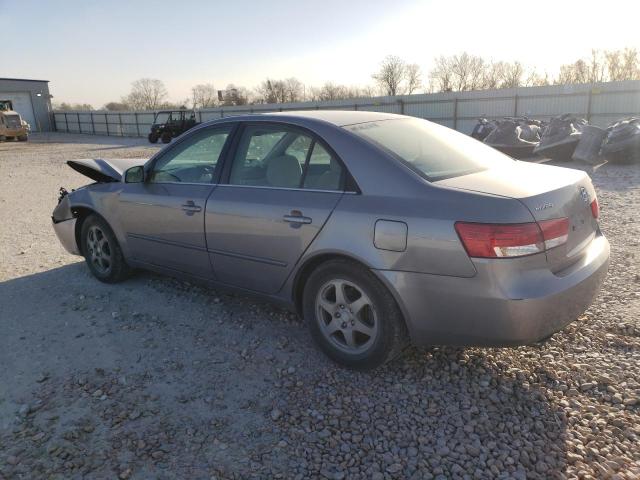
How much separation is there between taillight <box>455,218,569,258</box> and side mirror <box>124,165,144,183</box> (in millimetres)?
2947

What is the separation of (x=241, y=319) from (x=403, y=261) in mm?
1747

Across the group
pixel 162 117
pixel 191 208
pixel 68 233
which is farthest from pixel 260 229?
pixel 162 117

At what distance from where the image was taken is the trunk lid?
8.79 ft

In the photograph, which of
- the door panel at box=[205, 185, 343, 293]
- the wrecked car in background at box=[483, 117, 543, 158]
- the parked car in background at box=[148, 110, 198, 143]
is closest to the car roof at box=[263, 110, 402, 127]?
the door panel at box=[205, 185, 343, 293]

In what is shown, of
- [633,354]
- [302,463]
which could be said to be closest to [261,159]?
[302,463]

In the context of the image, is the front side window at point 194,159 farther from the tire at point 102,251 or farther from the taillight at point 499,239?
the taillight at point 499,239

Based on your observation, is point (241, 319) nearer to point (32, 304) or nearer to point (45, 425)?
point (45, 425)

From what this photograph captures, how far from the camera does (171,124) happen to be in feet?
102

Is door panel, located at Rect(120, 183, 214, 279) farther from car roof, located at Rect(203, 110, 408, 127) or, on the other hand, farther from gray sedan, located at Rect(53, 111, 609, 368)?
car roof, located at Rect(203, 110, 408, 127)

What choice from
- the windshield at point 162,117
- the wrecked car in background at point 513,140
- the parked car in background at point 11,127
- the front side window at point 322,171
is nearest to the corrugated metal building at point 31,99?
the parked car in background at point 11,127

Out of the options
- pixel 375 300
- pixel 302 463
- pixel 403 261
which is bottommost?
pixel 302 463

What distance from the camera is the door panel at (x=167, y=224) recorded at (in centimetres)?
390

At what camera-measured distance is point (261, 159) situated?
147 inches

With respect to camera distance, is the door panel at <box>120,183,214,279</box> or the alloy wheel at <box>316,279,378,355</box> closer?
the alloy wheel at <box>316,279,378,355</box>
